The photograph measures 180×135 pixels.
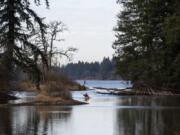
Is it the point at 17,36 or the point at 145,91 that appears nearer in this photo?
the point at 17,36

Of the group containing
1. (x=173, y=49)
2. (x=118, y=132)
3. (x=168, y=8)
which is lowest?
(x=118, y=132)

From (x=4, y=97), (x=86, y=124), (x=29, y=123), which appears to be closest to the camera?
(x=29, y=123)

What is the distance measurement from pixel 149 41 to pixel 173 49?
545 cm

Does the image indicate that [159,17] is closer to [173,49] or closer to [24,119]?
[173,49]

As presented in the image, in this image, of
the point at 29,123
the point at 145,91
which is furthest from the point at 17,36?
the point at 145,91

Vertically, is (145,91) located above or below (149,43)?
below

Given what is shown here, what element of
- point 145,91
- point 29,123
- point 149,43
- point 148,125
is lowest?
point 148,125

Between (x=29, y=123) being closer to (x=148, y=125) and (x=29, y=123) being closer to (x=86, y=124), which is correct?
(x=86, y=124)

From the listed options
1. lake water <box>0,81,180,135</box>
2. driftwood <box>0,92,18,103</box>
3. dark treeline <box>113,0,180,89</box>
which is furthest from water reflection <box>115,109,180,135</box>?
dark treeline <box>113,0,180,89</box>

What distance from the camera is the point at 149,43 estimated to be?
75.7 metres

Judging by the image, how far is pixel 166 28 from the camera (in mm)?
64062

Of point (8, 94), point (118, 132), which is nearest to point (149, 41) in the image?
point (8, 94)

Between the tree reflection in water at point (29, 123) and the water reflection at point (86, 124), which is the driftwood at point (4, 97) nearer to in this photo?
the tree reflection in water at point (29, 123)

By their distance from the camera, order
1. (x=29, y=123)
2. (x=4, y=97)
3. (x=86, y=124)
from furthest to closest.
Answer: (x=4, y=97), (x=86, y=124), (x=29, y=123)
